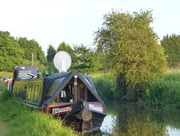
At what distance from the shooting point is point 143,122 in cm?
1377

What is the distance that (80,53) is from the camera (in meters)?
53.8

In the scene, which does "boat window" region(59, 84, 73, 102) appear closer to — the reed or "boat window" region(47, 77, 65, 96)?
"boat window" region(47, 77, 65, 96)

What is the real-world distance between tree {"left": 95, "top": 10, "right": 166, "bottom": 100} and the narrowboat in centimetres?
775

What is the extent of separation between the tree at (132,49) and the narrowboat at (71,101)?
25.4 ft

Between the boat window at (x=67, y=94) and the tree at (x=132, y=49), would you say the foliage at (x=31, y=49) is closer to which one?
the tree at (x=132, y=49)

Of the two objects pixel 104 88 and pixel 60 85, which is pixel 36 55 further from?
pixel 60 85

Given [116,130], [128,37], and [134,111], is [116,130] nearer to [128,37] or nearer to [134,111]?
[134,111]

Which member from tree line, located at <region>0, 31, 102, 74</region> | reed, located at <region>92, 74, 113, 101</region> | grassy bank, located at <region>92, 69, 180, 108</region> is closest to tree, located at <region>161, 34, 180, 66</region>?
tree line, located at <region>0, 31, 102, 74</region>

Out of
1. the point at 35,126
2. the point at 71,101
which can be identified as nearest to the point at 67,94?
the point at 71,101

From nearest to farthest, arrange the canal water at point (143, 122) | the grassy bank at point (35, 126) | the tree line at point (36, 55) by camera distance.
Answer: the grassy bank at point (35, 126) → the canal water at point (143, 122) → the tree line at point (36, 55)

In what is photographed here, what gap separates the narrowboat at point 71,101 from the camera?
435 inches

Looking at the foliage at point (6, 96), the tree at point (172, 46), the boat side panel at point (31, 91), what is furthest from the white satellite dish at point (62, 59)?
the tree at point (172, 46)

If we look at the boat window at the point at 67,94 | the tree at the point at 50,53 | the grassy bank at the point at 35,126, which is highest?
the tree at the point at 50,53

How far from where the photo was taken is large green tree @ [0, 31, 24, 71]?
64.6 meters
